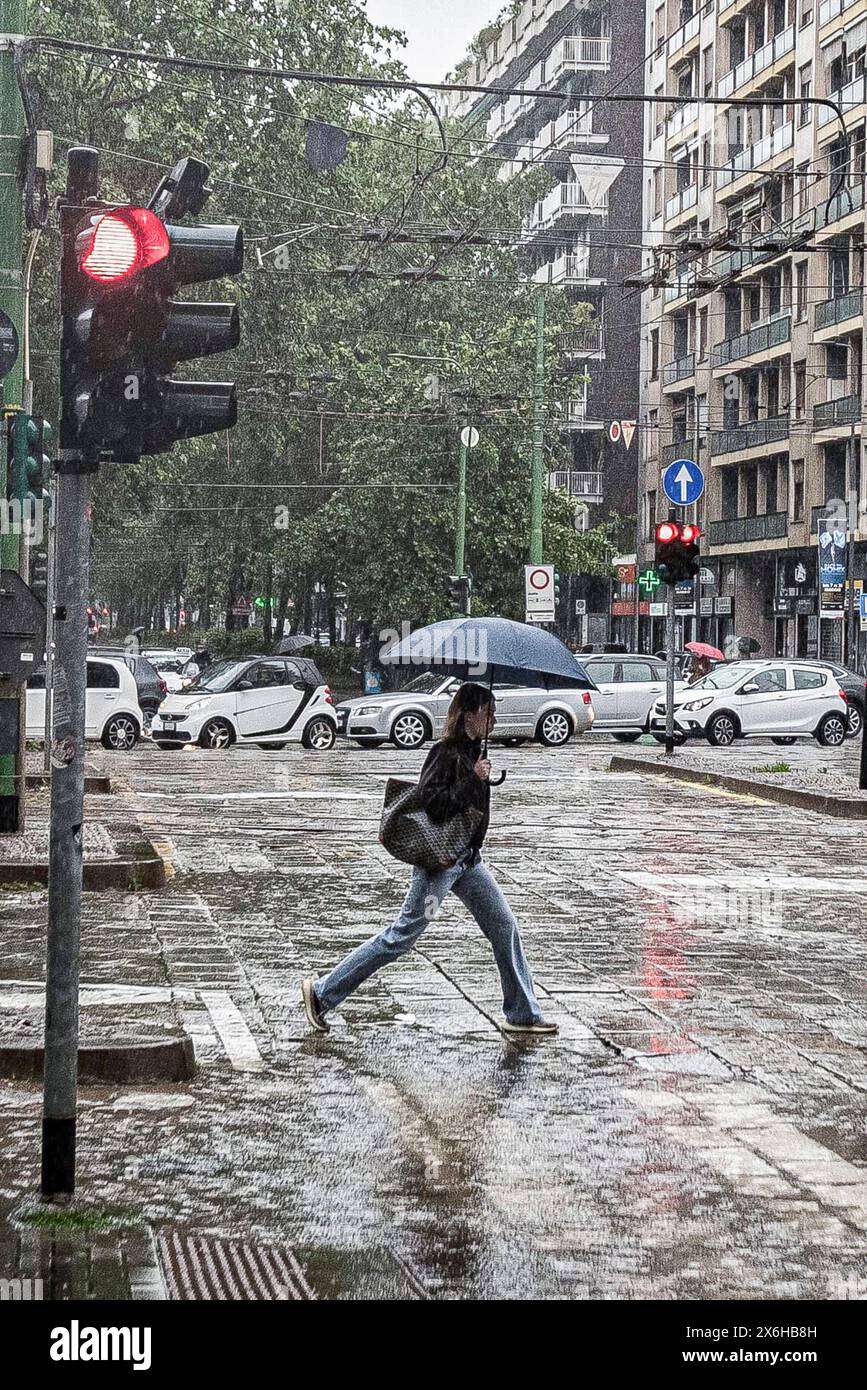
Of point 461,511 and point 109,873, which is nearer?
point 109,873

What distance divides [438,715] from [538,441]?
1475cm

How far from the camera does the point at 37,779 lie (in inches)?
846

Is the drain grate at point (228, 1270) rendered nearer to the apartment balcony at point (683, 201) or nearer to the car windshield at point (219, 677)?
the car windshield at point (219, 677)

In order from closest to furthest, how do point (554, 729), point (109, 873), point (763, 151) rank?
point (109, 873), point (554, 729), point (763, 151)

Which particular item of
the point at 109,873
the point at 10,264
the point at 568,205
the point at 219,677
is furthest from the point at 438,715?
the point at 568,205

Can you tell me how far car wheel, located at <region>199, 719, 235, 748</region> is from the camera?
32875mm

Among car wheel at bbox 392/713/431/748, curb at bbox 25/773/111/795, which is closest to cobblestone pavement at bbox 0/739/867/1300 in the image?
curb at bbox 25/773/111/795

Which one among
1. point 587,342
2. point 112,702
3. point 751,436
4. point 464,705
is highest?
point 587,342

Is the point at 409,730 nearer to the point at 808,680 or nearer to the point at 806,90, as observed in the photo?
the point at 808,680

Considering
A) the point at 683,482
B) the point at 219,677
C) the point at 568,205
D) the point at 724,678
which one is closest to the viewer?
the point at 683,482

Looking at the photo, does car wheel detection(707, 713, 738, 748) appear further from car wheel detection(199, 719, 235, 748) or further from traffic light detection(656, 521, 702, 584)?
car wheel detection(199, 719, 235, 748)

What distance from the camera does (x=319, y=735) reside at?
33.7m

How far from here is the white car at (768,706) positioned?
35.4 meters
